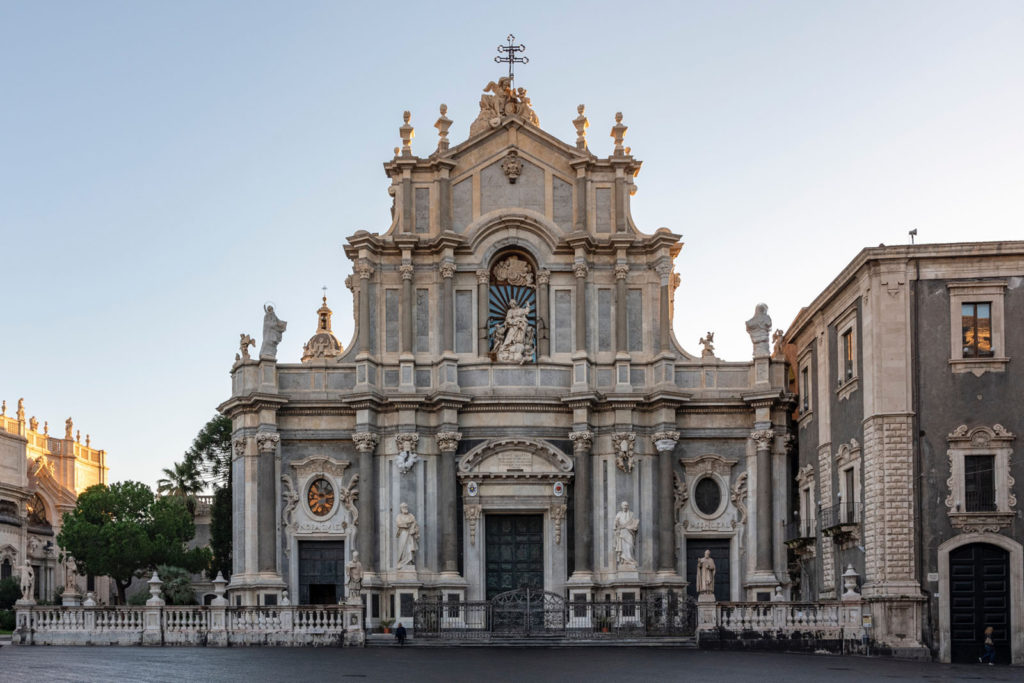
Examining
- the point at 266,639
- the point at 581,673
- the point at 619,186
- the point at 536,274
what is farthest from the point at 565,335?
the point at 581,673

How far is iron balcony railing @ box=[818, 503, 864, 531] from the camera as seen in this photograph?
3512 cm

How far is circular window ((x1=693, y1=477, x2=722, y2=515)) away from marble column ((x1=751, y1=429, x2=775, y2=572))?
155 cm

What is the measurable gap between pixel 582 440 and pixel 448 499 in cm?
449

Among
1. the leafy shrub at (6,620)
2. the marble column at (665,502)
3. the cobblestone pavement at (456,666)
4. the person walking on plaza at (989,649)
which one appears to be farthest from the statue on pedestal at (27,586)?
the person walking on plaza at (989,649)

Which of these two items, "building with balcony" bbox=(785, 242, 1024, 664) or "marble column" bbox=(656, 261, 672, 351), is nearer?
"building with balcony" bbox=(785, 242, 1024, 664)

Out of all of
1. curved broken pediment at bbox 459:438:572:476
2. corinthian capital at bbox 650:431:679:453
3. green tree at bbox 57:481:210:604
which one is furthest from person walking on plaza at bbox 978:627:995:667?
green tree at bbox 57:481:210:604

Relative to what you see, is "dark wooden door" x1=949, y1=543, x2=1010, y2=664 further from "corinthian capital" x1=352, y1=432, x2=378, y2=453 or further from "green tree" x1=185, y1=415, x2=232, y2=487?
"green tree" x1=185, y1=415, x2=232, y2=487

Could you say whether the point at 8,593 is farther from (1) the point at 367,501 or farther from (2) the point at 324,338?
(1) the point at 367,501

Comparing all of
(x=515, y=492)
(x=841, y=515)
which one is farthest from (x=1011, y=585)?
(x=515, y=492)

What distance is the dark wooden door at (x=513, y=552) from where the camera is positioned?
4325cm

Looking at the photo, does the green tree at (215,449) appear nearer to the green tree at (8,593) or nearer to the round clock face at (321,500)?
the green tree at (8,593)

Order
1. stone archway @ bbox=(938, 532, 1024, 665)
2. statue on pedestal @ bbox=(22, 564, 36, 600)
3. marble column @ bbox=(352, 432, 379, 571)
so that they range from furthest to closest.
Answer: marble column @ bbox=(352, 432, 379, 571), statue on pedestal @ bbox=(22, 564, 36, 600), stone archway @ bbox=(938, 532, 1024, 665)

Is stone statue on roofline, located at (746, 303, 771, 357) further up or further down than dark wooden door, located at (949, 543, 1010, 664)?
further up

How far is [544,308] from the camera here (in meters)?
44.1
